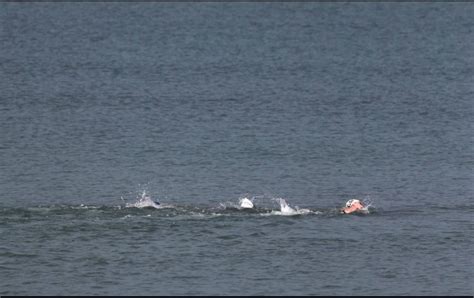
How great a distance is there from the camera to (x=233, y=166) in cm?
9788

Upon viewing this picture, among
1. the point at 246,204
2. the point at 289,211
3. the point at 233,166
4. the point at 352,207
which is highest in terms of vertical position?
the point at 233,166

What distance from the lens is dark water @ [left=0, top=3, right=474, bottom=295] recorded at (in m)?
74.3

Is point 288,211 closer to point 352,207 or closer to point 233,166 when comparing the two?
point 352,207

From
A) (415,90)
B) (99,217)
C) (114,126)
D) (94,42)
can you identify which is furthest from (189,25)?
(99,217)

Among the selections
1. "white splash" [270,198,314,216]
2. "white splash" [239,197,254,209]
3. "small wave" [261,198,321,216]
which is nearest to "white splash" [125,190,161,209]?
"white splash" [239,197,254,209]

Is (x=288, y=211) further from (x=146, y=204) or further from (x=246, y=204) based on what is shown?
(x=146, y=204)

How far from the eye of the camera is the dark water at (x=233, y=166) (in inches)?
2926

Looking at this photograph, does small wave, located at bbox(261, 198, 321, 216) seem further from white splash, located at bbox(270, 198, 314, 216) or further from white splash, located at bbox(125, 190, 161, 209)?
white splash, located at bbox(125, 190, 161, 209)

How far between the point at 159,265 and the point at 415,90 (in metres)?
61.7

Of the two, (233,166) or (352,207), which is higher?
(233,166)

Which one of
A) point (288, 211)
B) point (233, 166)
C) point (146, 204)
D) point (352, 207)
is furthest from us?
point (233, 166)

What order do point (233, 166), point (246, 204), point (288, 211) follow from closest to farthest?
point (288, 211) → point (246, 204) → point (233, 166)

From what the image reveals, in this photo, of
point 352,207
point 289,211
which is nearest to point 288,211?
point 289,211

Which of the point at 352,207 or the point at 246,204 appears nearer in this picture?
the point at 352,207
